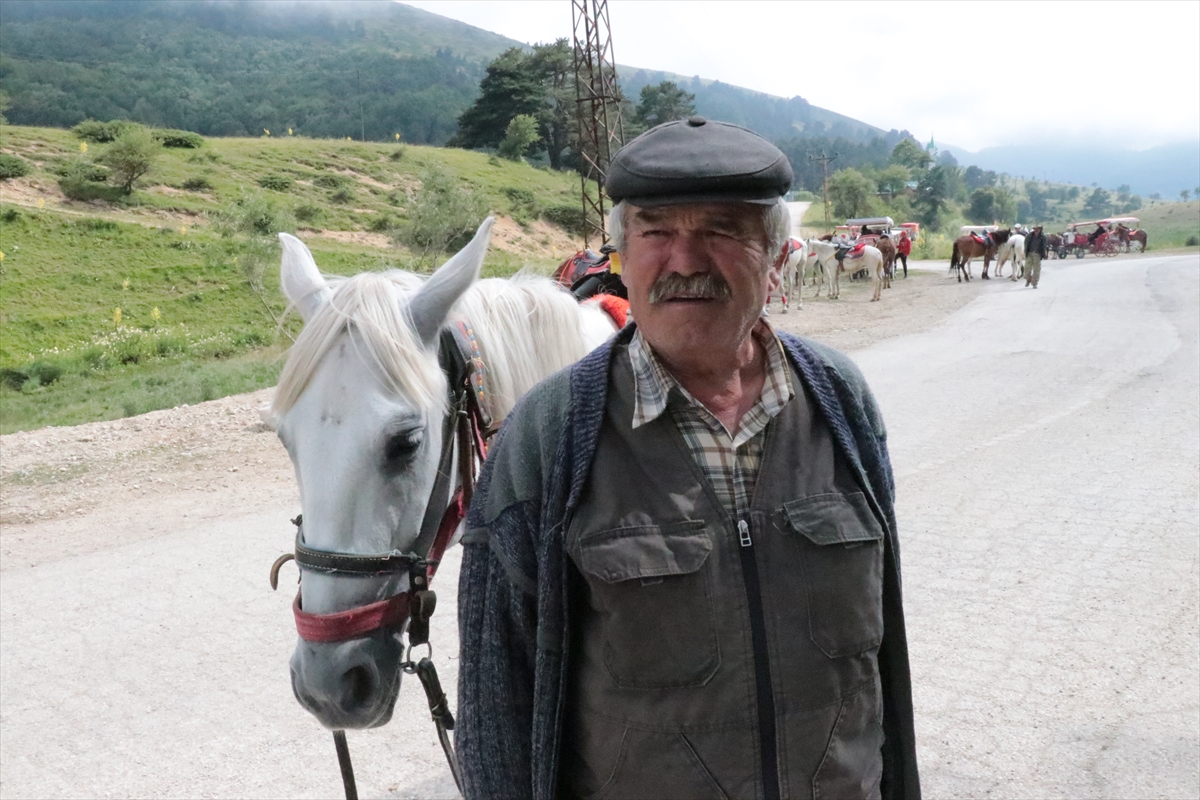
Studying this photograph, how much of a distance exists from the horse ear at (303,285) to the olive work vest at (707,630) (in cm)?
111

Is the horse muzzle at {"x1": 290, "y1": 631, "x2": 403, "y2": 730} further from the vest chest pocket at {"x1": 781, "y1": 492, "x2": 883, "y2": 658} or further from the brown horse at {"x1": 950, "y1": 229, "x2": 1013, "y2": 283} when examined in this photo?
the brown horse at {"x1": 950, "y1": 229, "x2": 1013, "y2": 283}

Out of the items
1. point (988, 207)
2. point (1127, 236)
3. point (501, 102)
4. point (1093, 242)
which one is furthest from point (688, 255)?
point (988, 207)

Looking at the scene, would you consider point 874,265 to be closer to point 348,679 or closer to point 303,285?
point 303,285

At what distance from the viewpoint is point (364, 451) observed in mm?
1903

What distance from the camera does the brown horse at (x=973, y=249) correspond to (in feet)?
88.8

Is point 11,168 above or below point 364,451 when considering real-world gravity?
above

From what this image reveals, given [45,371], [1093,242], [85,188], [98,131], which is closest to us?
[45,371]

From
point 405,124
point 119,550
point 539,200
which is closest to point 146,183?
point 539,200

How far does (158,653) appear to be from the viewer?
173 inches

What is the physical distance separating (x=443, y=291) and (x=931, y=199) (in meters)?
91.4

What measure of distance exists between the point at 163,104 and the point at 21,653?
144543 mm

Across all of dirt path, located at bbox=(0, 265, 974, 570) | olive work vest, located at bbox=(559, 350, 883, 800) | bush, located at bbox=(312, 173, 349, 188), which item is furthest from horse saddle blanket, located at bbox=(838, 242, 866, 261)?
bush, located at bbox=(312, 173, 349, 188)

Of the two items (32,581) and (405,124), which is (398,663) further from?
(405,124)

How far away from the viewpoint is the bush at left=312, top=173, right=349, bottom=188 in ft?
152
